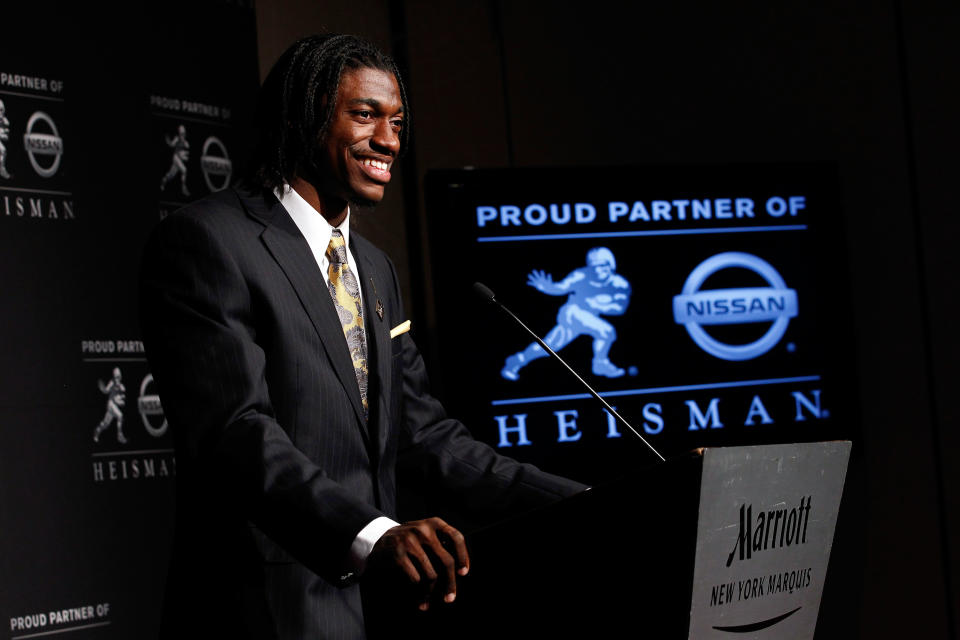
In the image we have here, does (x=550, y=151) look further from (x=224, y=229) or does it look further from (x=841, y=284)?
(x=224, y=229)

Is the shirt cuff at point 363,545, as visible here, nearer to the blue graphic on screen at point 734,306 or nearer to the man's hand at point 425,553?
the man's hand at point 425,553

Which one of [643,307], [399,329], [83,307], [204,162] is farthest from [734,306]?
[83,307]

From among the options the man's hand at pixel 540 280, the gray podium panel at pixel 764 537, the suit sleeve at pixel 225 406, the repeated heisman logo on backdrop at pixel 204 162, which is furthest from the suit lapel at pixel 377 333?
the man's hand at pixel 540 280

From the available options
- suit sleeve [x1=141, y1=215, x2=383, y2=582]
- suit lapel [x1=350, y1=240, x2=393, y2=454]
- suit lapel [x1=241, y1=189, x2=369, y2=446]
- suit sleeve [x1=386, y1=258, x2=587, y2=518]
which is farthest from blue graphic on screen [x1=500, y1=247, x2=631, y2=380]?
suit sleeve [x1=141, y1=215, x2=383, y2=582]

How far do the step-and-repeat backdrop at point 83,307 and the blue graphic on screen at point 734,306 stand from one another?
1.44m

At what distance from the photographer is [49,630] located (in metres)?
2.78

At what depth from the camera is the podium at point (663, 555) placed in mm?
1495

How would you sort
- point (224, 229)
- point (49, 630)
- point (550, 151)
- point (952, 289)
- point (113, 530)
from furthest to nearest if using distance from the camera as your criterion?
point (550, 151) → point (952, 289) → point (113, 530) → point (49, 630) → point (224, 229)

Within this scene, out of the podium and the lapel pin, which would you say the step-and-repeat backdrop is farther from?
the podium

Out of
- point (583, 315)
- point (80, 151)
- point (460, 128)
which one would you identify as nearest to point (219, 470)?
point (80, 151)

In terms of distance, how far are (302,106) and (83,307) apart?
120cm

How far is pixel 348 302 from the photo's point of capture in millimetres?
2020

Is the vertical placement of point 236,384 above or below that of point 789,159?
below

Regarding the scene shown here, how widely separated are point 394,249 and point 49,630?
1737mm
